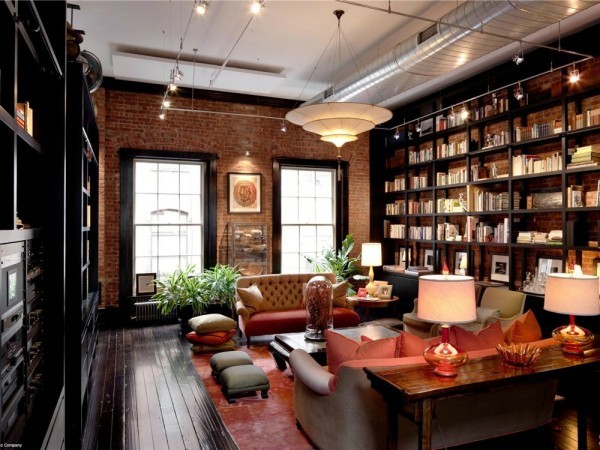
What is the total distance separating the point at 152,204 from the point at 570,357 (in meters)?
6.61

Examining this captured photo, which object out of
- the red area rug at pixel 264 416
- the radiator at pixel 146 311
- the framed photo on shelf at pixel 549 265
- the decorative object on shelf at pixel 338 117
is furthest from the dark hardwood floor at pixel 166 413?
the decorative object on shelf at pixel 338 117

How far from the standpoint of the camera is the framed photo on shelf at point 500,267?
653 centimetres

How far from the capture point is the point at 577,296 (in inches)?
123

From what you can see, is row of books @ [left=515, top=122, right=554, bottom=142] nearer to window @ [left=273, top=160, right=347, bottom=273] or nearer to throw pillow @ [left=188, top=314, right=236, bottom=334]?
window @ [left=273, top=160, right=347, bottom=273]

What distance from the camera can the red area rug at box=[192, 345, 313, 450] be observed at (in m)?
3.38

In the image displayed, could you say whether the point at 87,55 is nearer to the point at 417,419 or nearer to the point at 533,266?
the point at 417,419

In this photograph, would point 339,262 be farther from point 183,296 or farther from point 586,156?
point 586,156

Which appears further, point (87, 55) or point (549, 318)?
point (549, 318)

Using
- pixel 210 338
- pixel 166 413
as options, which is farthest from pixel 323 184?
pixel 166 413

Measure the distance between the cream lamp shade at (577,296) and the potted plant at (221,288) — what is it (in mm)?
4936

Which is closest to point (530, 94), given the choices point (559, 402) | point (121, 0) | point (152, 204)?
point (559, 402)

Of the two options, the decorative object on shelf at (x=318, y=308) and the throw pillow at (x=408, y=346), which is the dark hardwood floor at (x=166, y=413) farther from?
the decorative object on shelf at (x=318, y=308)

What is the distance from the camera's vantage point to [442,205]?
299 inches

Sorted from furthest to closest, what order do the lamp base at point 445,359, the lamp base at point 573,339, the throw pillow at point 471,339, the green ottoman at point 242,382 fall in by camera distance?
the green ottoman at point 242,382
the throw pillow at point 471,339
the lamp base at point 573,339
the lamp base at point 445,359
